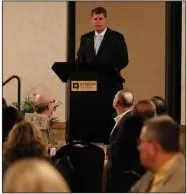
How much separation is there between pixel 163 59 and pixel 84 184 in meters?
1.77

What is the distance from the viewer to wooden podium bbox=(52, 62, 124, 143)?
407 cm

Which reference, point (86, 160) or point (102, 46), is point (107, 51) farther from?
point (86, 160)

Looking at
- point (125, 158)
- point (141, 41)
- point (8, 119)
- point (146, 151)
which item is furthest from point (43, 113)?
point (141, 41)

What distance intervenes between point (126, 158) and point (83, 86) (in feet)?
3.71

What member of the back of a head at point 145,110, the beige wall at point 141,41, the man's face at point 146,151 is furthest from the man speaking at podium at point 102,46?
the man's face at point 146,151

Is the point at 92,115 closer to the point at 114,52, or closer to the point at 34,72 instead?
the point at 114,52

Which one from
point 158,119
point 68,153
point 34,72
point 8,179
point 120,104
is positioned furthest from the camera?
point 34,72

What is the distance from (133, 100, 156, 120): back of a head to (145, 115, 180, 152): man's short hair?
561 mm

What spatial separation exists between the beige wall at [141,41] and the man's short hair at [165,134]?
1.83m

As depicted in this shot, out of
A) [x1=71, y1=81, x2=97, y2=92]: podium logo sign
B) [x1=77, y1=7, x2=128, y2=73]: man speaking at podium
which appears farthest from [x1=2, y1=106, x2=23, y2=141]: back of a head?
[x1=77, y1=7, x2=128, y2=73]: man speaking at podium

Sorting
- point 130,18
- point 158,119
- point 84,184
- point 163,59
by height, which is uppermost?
point 130,18

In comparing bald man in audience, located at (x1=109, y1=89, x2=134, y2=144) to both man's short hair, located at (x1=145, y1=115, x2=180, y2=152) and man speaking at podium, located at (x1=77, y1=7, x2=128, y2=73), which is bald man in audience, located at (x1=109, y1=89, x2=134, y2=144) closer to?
man speaking at podium, located at (x1=77, y1=7, x2=128, y2=73)

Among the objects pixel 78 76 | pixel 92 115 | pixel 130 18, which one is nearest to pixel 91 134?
pixel 92 115

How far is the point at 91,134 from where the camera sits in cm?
405
